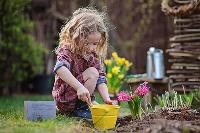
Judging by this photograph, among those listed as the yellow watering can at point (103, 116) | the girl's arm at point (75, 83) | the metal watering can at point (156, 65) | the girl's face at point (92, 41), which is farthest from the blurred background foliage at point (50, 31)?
the yellow watering can at point (103, 116)

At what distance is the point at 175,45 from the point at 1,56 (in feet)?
9.26

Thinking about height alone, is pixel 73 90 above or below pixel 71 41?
below

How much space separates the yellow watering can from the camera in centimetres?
330

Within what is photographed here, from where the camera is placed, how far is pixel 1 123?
2900 millimetres

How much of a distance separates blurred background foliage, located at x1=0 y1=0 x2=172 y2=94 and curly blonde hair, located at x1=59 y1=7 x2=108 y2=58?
2548 millimetres

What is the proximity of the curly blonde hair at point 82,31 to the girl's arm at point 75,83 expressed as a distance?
341 millimetres

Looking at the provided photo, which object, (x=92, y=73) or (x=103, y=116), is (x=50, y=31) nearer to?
(x=92, y=73)

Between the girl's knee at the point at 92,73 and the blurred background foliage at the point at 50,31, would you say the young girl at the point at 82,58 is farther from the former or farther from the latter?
the blurred background foliage at the point at 50,31

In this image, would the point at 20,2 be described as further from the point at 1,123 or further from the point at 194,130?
the point at 194,130

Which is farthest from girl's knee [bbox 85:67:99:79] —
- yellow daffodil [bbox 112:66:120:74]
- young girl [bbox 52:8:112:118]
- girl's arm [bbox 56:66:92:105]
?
yellow daffodil [bbox 112:66:120:74]

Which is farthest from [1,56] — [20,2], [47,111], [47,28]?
[47,111]

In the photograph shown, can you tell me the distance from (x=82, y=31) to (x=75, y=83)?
0.52 m

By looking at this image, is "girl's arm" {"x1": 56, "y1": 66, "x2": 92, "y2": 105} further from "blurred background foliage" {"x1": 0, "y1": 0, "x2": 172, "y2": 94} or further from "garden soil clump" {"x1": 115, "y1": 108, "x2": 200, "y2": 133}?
"blurred background foliage" {"x1": 0, "y1": 0, "x2": 172, "y2": 94}

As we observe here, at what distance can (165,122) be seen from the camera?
2.89 meters
